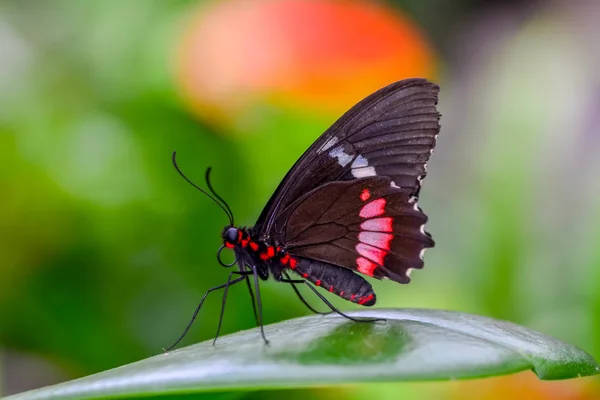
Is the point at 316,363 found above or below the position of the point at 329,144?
below

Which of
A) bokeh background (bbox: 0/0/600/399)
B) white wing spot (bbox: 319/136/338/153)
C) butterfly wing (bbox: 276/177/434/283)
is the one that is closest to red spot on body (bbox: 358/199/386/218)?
butterfly wing (bbox: 276/177/434/283)

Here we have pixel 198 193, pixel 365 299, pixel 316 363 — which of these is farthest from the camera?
pixel 198 193

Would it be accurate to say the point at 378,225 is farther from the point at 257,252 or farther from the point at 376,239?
the point at 257,252

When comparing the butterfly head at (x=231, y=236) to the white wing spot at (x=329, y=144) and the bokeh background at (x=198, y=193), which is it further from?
the bokeh background at (x=198, y=193)

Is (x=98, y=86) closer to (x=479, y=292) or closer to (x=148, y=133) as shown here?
(x=148, y=133)

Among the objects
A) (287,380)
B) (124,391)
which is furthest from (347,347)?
(124,391)

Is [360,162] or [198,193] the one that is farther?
[198,193]

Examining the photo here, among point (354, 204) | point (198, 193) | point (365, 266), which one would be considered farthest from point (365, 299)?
point (198, 193)

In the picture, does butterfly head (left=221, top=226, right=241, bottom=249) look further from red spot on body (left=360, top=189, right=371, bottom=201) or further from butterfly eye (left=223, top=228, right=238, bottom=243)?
red spot on body (left=360, top=189, right=371, bottom=201)

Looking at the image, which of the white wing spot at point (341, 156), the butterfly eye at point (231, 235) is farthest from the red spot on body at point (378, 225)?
the butterfly eye at point (231, 235)
